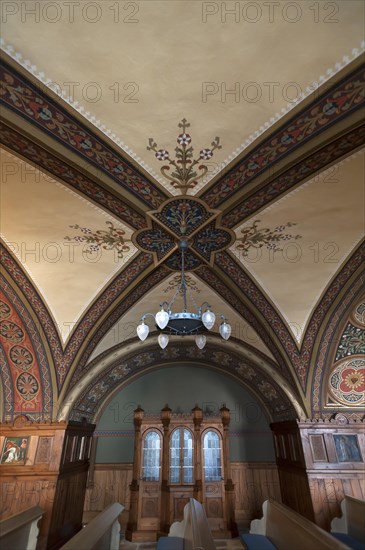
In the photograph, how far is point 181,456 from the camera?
845 cm

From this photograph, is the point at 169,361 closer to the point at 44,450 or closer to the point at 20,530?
the point at 44,450

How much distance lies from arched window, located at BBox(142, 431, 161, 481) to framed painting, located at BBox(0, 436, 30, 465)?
10.1 feet

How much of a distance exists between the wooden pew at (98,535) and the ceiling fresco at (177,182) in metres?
2.75

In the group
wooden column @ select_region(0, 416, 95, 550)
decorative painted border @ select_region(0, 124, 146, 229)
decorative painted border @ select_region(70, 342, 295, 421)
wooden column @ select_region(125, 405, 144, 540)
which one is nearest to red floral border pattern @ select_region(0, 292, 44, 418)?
wooden column @ select_region(0, 416, 95, 550)

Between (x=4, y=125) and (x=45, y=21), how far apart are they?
1088 mm

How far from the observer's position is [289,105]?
3.28 meters

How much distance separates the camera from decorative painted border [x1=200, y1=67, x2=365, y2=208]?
3082 millimetres

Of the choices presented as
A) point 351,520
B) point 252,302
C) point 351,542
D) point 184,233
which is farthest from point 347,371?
point 184,233

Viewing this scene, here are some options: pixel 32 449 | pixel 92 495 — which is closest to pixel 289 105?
pixel 32 449

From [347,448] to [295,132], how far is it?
7.08 metres

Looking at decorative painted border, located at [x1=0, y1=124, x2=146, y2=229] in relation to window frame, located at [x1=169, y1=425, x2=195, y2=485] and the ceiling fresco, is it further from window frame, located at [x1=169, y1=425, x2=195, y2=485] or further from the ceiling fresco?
window frame, located at [x1=169, y1=425, x2=195, y2=485]

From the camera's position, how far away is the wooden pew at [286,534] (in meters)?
2.91

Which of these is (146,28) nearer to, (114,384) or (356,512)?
(356,512)

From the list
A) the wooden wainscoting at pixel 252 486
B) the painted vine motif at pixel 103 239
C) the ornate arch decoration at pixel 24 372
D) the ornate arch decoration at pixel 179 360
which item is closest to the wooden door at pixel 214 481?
the wooden wainscoting at pixel 252 486
